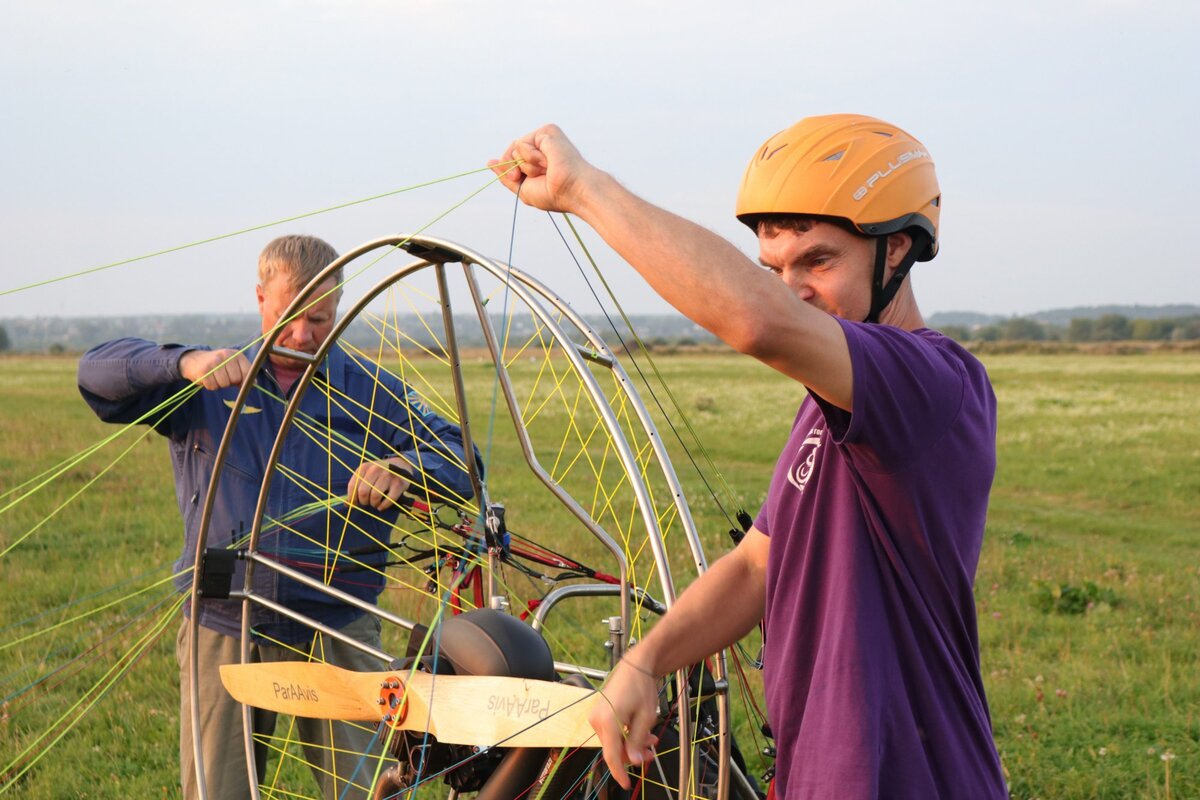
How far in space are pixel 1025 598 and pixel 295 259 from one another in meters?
6.27

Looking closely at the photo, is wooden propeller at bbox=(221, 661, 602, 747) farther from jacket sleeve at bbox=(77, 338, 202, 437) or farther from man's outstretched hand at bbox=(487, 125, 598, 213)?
jacket sleeve at bbox=(77, 338, 202, 437)

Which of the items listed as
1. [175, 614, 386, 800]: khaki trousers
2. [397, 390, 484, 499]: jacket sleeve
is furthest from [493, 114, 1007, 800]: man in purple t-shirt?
[175, 614, 386, 800]: khaki trousers

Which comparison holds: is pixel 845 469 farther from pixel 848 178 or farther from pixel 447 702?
pixel 447 702

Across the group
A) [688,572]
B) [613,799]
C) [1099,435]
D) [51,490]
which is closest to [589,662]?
[688,572]

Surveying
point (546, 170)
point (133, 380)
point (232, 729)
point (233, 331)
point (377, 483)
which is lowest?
point (232, 729)

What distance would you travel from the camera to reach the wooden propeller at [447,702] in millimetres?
2432

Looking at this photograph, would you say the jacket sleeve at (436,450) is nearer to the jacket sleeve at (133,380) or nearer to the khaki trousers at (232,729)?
the khaki trousers at (232,729)

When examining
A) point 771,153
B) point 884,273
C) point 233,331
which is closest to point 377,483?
point 771,153

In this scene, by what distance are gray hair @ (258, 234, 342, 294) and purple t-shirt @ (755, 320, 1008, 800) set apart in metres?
2.36

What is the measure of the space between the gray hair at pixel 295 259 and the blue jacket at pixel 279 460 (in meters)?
0.34

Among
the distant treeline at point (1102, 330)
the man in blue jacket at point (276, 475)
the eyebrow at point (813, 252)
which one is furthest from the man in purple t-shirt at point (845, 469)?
the distant treeline at point (1102, 330)

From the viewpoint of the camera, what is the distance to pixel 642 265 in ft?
6.20

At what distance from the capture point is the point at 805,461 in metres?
2.15

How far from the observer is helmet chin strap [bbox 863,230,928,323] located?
2246 mm
